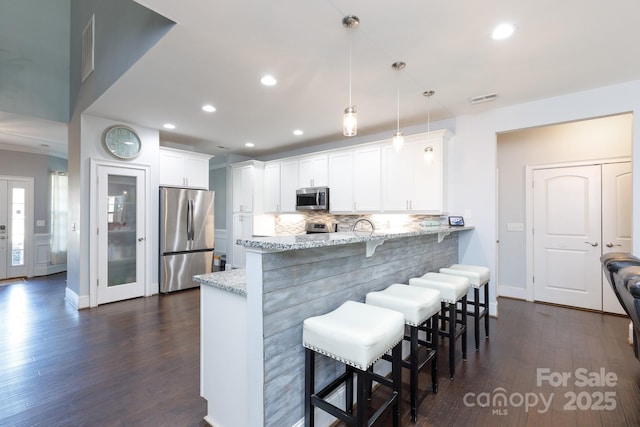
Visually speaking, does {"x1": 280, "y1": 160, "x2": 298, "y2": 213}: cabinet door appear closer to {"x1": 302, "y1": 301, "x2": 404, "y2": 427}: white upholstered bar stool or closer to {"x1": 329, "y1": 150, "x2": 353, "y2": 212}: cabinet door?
{"x1": 329, "y1": 150, "x2": 353, "y2": 212}: cabinet door

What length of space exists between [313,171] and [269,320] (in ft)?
13.5

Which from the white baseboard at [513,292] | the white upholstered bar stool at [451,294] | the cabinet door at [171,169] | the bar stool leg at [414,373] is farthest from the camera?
the cabinet door at [171,169]

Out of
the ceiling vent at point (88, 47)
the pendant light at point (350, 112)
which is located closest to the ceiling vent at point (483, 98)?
the pendant light at point (350, 112)

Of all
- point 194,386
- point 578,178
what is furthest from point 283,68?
point 578,178

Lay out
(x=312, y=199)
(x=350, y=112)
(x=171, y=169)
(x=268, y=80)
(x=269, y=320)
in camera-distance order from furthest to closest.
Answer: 1. (x=312, y=199)
2. (x=171, y=169)
3. (x=268, y=80)
4. (x=350, y=112)
5. (x=269, y=320)

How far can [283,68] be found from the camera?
2.65 meters

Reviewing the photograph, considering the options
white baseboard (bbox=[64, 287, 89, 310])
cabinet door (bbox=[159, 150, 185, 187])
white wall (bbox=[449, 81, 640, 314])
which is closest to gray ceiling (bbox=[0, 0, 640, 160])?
white wall (bbox=[449, 81, 640, 314])

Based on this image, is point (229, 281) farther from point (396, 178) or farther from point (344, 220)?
point (344, 220)

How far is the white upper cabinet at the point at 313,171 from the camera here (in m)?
5.17

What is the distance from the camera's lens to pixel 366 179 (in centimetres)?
463

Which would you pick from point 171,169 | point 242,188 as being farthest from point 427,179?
point 171,169

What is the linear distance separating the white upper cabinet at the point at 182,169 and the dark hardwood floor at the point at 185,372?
7.41 ft

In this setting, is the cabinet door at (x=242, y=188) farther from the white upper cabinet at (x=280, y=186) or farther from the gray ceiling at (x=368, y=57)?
the gray ceiling at (x=368, y=57)

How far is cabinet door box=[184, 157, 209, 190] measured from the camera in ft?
16.8
